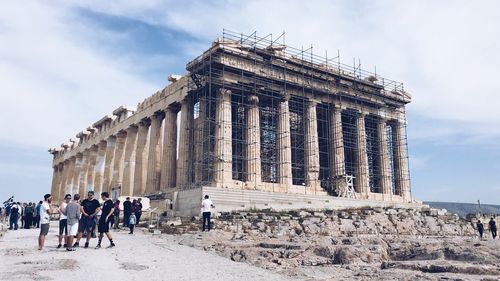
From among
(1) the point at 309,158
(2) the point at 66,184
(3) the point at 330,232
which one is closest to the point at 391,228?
(3) the point at 330,232

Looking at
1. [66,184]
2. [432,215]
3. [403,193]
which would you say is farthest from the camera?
[66,184]

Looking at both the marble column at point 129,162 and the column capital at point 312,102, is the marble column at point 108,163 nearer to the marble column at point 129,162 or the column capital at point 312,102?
the marble column at point 129,162

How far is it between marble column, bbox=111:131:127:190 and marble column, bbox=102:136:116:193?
2.86ft

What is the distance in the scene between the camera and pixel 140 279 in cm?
927

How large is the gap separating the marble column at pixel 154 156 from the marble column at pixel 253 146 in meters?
8.92

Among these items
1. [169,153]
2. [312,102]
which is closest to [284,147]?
[312,102]

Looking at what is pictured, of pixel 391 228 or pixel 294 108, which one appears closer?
pixel 391 228

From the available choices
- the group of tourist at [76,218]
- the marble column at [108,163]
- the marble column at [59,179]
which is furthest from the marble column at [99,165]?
the group of tourist at [76,218]

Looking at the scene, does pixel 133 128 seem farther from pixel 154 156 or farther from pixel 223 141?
pixel 223 141

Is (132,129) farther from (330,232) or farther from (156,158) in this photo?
(330,232)

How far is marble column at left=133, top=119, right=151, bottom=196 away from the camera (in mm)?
41456

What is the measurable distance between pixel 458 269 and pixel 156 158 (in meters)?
32.6

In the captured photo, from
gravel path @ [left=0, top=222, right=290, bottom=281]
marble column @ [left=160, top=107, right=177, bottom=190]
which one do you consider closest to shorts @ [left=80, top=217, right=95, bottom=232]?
gravel path @ [left=0, top=222, right=290, bottom=281]

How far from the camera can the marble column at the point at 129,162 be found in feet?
140
